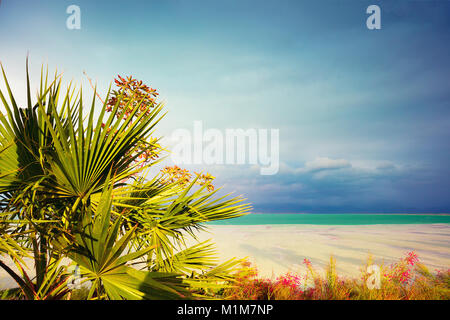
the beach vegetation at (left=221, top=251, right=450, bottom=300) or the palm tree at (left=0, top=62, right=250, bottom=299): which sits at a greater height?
the palm tree at (left=0, top=62, right=250, bottom=299)

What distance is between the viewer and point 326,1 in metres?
5.77

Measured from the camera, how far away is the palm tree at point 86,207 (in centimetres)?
128

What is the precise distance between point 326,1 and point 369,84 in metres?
4.74

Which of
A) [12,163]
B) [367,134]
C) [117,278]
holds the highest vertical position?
[367,134]

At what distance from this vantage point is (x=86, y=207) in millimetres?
1536

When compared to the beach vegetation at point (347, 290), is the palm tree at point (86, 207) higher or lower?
higher

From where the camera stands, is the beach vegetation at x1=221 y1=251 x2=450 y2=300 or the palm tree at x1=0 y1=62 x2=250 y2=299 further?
the beach vegetation at x1=221 y1=251 x2=450 y2=300

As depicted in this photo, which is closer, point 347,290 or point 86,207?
point 86,207

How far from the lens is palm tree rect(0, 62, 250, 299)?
128cm

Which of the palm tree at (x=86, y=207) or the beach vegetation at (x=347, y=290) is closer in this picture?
A: the palm tree at (x=86, y=207)
